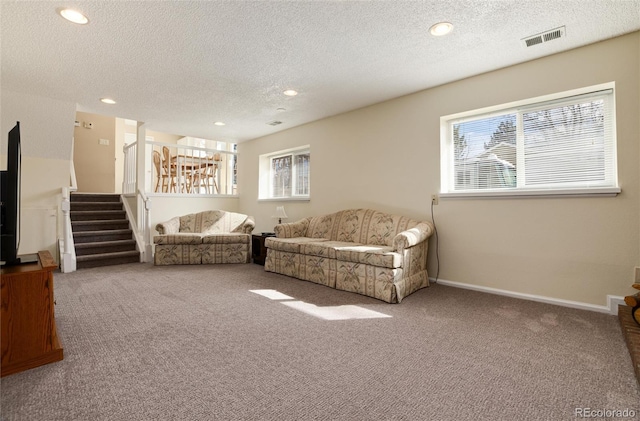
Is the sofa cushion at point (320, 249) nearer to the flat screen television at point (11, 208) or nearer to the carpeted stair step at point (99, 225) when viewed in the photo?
the flat screen television at point (11, 208)

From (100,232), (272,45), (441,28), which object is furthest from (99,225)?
(441,28)

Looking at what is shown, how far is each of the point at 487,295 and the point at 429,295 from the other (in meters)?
0.62

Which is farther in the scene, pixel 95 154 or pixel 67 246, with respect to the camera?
pixel 95 154

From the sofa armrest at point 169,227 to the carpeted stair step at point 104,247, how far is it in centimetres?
77

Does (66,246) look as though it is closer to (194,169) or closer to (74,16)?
(194,169)

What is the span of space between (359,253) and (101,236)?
4673mm

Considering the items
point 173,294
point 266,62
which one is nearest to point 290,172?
point 266,62

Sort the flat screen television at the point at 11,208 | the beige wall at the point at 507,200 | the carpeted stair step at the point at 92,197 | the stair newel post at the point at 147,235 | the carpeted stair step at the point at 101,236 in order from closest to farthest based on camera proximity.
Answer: the flat screen television at the point at 11,208
the beige wall at the point at 507,200
the carpeted stair step at the point at 101,236
the stair newel post at the point at 147,235
the carpeted stair step at the point at 92,197

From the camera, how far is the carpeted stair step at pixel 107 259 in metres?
4.54

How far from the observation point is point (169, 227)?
5.14 meters

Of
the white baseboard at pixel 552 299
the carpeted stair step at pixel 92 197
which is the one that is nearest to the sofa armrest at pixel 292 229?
the white baseboard at pixel 552 299

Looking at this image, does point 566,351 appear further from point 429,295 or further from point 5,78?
point 5,78

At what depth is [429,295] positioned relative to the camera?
10.4 feet

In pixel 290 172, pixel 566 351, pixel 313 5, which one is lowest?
pixel 566 351
